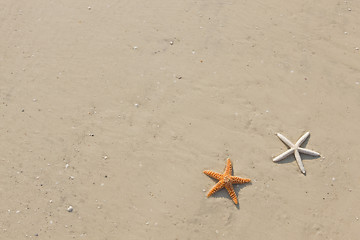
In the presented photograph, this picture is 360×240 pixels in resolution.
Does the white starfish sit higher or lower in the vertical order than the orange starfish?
higher

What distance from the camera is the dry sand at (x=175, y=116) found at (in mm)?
7250

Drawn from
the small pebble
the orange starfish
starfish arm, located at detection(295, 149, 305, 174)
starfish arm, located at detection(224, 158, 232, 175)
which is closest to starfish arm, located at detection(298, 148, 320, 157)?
starfish arm, located at detection(295, 149, 305, 174)

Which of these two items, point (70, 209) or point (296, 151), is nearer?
point (70, 209)

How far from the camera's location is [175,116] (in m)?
7.98

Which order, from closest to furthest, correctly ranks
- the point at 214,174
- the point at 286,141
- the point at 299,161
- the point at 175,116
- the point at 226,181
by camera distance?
the point at 226,181
the point at 214,174
the point at 299,161
the point at 286,141
the point at 175,116

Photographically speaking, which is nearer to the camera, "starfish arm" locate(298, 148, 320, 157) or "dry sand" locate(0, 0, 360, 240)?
"dry sand" locate(0, 0, 360, 240)

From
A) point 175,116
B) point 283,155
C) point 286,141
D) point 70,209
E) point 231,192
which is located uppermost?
point 175,116

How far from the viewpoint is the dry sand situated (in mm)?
7250

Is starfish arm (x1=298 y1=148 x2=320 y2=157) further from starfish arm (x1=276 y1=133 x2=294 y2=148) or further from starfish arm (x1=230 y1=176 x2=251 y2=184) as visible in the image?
starfish arm (x1=230 y1=176 x2=251 y2=184)

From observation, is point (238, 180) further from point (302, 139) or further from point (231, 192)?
point (302, 139)

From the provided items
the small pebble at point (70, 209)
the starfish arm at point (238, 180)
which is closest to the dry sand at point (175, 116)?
the small pebble at point (70, 209)

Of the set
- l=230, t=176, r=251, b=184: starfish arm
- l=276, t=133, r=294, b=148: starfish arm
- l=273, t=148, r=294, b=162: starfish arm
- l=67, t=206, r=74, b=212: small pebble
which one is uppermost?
l=276, t=133, r=294, b=148: starfish arm

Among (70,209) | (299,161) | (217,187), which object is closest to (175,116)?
(217,187)

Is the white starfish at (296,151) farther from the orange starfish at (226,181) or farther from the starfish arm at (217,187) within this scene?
the starfish arm at (217,187)
